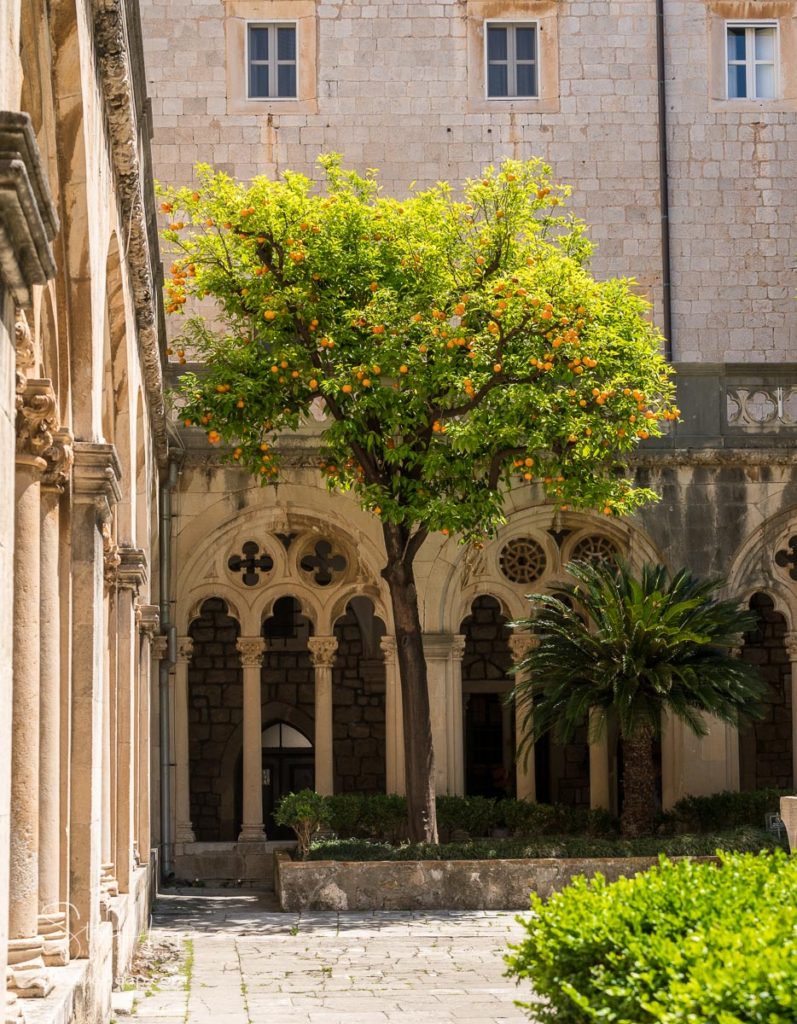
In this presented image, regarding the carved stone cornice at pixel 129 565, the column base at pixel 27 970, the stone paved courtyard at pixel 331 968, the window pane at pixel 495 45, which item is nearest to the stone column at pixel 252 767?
the stone paved courtyard at pixel 331 968

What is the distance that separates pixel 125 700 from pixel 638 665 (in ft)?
18.2

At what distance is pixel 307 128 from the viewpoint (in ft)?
77.3

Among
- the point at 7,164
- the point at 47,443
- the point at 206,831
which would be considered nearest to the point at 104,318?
the point at 47,443

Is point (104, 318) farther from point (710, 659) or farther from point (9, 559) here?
point (710, 659)

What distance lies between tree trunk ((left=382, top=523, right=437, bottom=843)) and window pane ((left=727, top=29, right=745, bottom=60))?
34.4 ft

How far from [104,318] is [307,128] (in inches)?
566

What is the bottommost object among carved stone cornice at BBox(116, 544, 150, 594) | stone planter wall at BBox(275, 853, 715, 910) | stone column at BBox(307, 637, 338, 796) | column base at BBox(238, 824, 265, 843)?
stone planter wall at BBox(275, 853, 715, 910)

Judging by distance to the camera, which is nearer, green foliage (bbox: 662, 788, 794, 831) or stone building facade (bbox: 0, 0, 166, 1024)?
stone building facade (bbox: 0, 0, 166, 1024)

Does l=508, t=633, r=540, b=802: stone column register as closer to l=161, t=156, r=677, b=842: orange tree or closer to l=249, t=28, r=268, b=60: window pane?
l=161, t=156, r=677, b=842: orange tree

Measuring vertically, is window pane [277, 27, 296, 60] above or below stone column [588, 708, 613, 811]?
above

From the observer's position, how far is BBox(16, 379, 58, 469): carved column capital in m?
7.42

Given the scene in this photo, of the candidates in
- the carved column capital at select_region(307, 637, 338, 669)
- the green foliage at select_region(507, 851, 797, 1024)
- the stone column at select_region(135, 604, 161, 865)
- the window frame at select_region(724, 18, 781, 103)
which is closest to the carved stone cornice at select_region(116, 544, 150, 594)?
the stone column at select_region(135, 604, 161, 865)

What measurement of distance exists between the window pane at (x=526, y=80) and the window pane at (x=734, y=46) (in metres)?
2.61

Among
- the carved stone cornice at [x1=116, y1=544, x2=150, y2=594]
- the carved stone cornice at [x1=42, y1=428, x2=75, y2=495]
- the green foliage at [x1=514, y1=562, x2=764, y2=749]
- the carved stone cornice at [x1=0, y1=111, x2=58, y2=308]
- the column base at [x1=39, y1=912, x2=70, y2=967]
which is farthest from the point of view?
the green foliage at [x1=514, y1=562, x2=764, y2=749]
